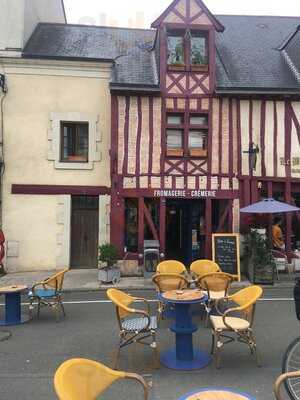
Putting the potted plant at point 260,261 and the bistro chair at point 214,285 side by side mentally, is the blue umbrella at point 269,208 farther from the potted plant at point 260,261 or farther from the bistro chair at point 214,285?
the bistro chair at point 214,285

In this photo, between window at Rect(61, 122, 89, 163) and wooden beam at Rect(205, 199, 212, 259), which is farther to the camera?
window at Rect(61, 122, 89, 163)

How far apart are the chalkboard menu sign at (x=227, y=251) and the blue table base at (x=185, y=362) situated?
263 inches

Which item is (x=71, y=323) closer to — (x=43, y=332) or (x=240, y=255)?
(x=43, y=332)

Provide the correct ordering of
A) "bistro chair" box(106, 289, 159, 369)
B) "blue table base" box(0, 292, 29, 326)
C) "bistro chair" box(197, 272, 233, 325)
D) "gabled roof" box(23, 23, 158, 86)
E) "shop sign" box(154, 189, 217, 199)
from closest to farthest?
"bistro chair" box(106, 289, 159, 369)
"bistro chair" box(197, 272, 233, 325)
"blue table base" box(0, 292, 29, 326)
"shop sign" box(154, 189, 217, 199)
"gabled roof" box(23, 23, 158, 86)

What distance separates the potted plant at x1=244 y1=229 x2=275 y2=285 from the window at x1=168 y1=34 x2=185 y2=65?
5.80m

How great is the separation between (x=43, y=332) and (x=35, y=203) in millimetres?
7276

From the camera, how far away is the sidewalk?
11344mm

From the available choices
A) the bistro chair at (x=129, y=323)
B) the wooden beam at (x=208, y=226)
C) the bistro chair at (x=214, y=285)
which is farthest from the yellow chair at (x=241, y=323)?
the wooden beam at (x=208, y=226)

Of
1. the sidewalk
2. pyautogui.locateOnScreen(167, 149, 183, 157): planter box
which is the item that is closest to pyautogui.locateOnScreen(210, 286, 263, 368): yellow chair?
the sidewalk

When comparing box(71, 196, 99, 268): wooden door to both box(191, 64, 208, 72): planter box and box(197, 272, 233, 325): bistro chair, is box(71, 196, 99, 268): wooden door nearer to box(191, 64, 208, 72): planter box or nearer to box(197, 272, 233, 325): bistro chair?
box(191, 64, 208, 72): planter box

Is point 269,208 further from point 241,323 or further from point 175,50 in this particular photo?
point 241,323

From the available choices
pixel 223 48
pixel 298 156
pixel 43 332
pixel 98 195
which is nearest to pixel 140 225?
pixel 98 195

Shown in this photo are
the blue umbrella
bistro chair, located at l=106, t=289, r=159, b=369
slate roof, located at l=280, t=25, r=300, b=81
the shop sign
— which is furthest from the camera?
slate roof, located at l=280, t=25, r=300, b=81

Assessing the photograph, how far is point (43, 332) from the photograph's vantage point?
714 centimetres
